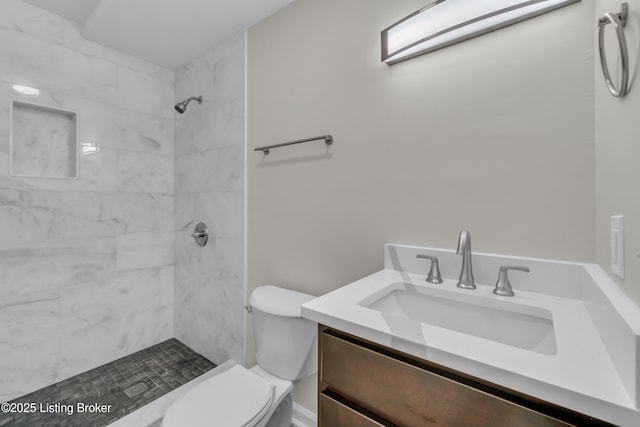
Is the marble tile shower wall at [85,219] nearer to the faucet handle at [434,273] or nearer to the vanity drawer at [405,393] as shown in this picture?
the vanity drawer at [405,393]

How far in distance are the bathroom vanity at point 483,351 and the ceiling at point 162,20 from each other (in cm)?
174

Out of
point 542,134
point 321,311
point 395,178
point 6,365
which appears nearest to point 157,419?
point 6,365

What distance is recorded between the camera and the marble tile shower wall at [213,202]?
187 centimetres

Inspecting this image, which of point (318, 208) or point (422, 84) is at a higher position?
point (422, 84)

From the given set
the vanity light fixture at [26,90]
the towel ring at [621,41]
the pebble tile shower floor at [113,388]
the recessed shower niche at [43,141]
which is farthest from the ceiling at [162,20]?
the pebble tile shower floor at [113,388]

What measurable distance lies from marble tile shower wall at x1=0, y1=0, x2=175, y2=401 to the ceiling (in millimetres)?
157

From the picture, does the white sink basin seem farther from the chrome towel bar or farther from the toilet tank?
the chrome towel bar

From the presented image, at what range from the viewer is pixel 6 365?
1.62m

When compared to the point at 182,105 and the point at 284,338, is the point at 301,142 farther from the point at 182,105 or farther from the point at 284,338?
Answer: the point at 182,105

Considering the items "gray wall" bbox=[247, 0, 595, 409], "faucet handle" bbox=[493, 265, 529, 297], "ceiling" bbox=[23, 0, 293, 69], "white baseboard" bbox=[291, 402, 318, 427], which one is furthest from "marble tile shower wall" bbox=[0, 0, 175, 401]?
"faucet handle" bbox=[493, 265, 529, 297]

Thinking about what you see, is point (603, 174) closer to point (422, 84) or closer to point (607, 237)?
point (607, 237)

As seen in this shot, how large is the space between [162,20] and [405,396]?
2.31m

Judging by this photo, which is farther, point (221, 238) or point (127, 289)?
point (127, 289)

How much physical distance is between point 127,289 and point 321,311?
2.05 metres
